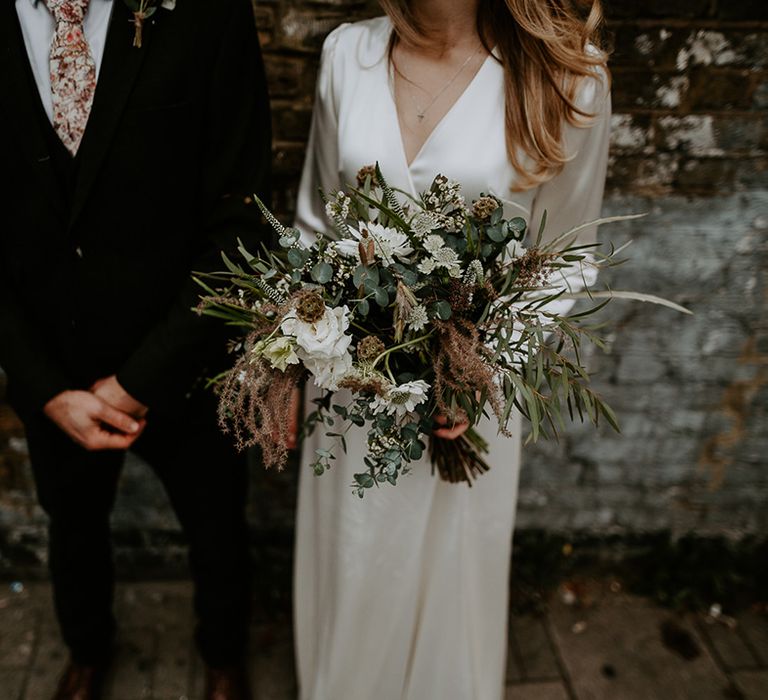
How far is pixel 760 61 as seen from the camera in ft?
7.68

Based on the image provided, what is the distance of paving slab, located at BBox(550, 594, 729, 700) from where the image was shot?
2.73m

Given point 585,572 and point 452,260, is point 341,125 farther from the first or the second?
point 585,572

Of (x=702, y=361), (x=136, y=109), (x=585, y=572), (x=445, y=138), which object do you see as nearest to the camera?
(x=136, y=109)

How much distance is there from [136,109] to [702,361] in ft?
6.94

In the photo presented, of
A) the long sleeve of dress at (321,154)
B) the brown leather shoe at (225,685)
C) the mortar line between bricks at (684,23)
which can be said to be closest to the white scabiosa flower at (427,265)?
the long sleeve of dress at (321,154)

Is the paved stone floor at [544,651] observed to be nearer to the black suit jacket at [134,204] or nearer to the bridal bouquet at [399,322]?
the black suit jacket at [134,204]

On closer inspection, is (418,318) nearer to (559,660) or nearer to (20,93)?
(20,93)

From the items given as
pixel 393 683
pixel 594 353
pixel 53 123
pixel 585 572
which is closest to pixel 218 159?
pixel 53 123

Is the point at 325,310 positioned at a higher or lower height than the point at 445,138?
lower

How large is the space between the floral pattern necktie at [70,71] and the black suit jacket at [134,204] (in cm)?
5

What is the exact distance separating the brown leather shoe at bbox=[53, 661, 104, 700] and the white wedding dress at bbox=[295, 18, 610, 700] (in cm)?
69

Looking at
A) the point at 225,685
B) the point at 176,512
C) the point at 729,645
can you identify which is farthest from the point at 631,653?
the point at 176,512

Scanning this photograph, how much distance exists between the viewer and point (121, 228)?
6.00 ft

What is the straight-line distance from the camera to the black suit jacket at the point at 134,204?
66.9 inches
